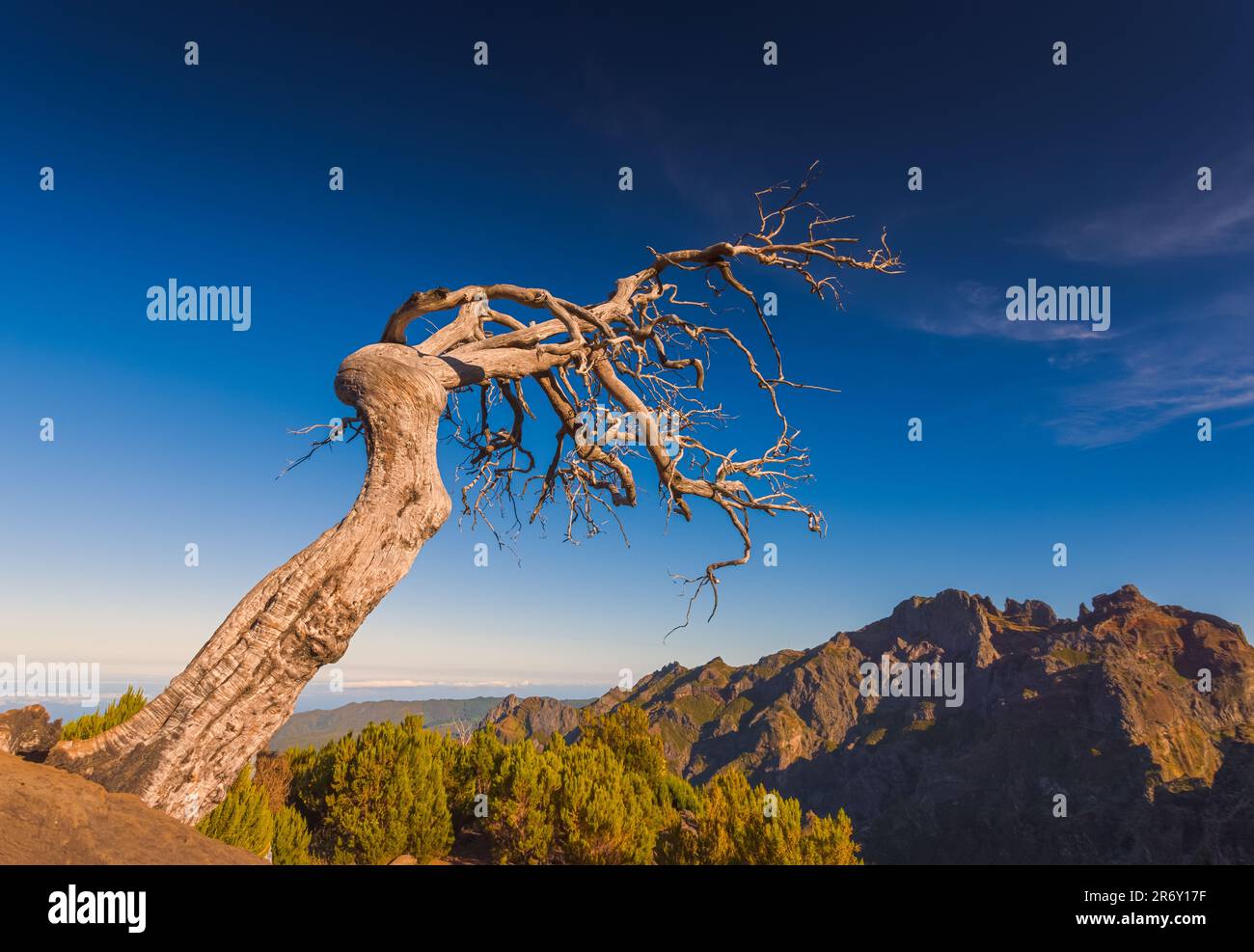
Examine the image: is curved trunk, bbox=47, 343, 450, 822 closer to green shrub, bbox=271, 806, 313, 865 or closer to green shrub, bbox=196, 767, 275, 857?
green shrub, bbox=196, 767, 275, 857

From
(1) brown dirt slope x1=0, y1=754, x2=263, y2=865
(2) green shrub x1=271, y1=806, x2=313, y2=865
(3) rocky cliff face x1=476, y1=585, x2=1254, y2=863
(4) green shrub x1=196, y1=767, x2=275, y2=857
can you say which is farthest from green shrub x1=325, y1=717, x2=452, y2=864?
(3) rocky cliff face x1=476, y1=585, x2=1254, y2=863

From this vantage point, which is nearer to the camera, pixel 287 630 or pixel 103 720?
pixel 287 630

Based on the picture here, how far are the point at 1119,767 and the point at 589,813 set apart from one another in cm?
15811

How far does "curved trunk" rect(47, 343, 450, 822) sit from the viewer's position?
5270 millimetres

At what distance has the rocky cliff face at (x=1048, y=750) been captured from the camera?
10812cm

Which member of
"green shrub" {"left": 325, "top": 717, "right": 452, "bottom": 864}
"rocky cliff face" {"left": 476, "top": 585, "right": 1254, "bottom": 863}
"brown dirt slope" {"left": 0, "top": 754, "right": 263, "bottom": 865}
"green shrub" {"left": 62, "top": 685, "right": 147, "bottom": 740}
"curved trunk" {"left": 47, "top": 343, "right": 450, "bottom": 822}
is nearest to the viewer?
"brown dirt slope" {"left": 0, "top": 754, "right": 263, "bottom": 865}

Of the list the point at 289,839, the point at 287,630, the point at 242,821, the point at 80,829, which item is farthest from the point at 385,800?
the point at 80,829

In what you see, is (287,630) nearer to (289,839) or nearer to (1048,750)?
(289,839)

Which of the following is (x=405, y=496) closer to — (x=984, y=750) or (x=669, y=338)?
(x=669, y=338)

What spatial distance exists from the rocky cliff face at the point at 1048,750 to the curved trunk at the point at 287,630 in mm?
81091

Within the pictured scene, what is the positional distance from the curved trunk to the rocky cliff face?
81091 mm

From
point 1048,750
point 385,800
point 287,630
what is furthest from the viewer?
point 1048,750

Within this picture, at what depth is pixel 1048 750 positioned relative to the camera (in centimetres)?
14050

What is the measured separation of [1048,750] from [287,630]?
A: 173 m
